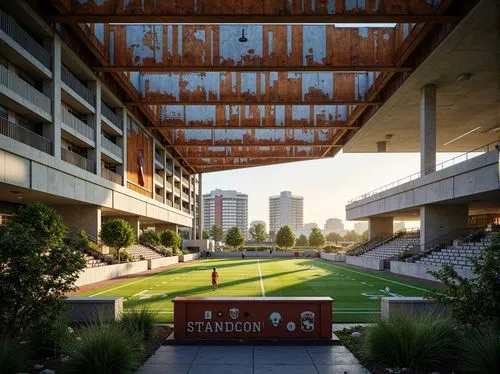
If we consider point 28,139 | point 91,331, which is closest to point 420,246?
point 28,139

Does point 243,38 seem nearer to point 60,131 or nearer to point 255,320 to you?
point 60,131

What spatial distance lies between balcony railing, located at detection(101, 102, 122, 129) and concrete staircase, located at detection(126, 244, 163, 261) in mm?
12788

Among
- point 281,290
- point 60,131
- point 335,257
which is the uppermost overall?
point 60,131

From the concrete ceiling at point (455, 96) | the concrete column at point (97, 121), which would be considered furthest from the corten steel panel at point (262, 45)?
the concrete column at point (97, 121)

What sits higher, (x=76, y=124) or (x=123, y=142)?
(x=123, y=142)

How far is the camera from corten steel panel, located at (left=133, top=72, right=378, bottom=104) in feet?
115

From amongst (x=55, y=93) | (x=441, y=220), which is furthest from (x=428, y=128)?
(x=55, y=93)

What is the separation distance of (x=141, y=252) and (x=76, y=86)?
21675 mm

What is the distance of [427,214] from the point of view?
36.4m

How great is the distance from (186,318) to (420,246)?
98.0ft

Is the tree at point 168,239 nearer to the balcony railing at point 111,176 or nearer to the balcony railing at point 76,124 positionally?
the balcony railing at point 111,176

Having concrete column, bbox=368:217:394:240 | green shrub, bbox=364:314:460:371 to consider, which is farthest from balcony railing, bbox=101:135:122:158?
concrete column, bbox=368:217:394:240

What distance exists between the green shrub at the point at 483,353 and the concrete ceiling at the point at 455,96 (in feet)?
57.8

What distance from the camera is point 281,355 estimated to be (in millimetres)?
10477
